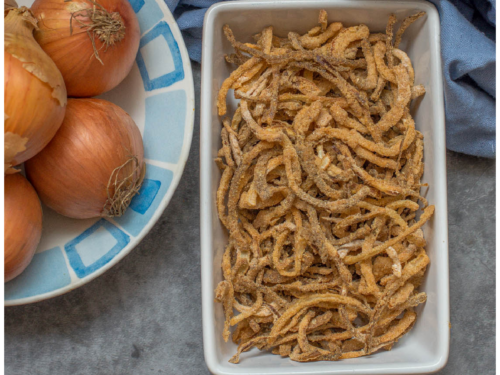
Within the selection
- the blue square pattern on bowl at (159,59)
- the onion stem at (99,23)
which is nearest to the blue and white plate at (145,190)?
the blue square pattern on bowl at (159,59)

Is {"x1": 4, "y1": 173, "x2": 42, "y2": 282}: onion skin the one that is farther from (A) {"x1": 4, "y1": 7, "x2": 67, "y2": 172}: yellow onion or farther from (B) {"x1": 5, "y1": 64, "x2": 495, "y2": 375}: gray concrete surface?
(B) {"x1": 5, "y1": 64, "x2": 495, "y2": 375}: gray concrete surface

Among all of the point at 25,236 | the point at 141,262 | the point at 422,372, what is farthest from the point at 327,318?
the point at 25,236

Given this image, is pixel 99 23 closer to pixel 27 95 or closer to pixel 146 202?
pixel 27 95

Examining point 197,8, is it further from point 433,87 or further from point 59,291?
point 59,291

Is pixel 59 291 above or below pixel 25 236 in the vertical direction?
below

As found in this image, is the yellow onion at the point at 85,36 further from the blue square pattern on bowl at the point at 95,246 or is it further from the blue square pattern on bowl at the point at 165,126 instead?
the blue square pattern on bowl at the point at 95,246

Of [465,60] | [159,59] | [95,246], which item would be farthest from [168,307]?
[465,60]
